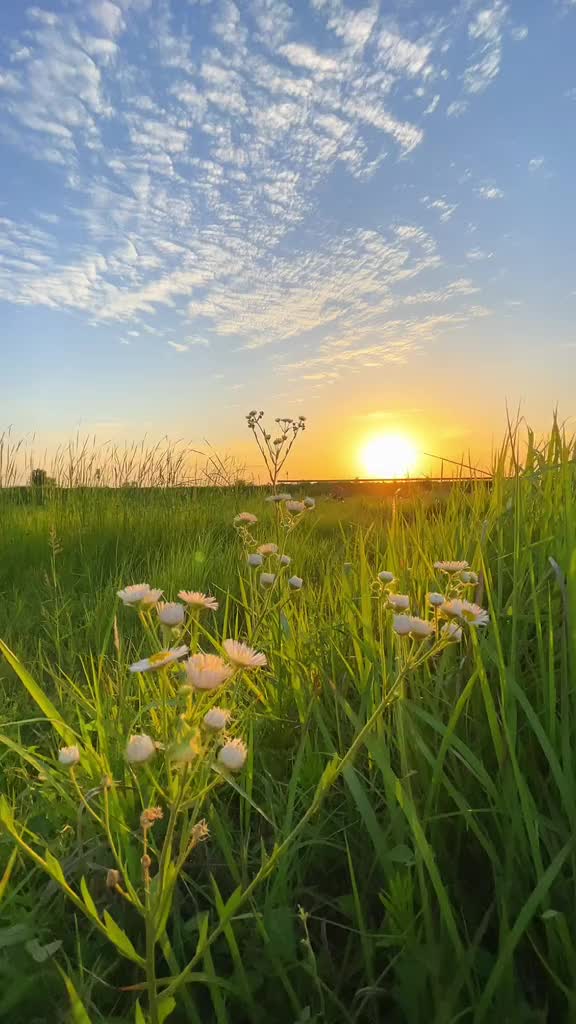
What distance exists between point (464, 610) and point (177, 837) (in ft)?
2.56

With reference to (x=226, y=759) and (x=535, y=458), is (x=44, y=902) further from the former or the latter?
(x=535, y=458)

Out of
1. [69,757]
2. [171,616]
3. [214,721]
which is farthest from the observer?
[69,757]

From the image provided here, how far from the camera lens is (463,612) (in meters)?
1.11

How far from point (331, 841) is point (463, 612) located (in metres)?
0.53

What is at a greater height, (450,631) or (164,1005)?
(450,631)

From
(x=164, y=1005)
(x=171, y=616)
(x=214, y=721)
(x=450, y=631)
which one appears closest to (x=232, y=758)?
(x=214, y=721)

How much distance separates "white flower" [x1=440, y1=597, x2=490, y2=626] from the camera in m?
1.04

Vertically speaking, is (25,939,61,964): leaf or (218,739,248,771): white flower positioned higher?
(218,739,248,771): white flower

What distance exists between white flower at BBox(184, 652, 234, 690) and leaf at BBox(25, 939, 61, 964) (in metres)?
0.53

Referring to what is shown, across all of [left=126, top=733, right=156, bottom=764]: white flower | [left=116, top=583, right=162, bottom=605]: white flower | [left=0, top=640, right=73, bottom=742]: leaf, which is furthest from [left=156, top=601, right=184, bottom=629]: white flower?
[left=0, top=640, right=73, bottom=742]: leaf

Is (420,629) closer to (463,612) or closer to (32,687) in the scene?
(463,612)

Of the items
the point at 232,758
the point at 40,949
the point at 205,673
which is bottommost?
the point at 40,949

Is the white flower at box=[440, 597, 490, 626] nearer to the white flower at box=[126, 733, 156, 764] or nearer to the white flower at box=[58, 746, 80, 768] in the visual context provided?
the white flower at box=[126, 733, 156, 764]

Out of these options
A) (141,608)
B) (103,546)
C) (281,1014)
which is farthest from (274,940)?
(103,546)
